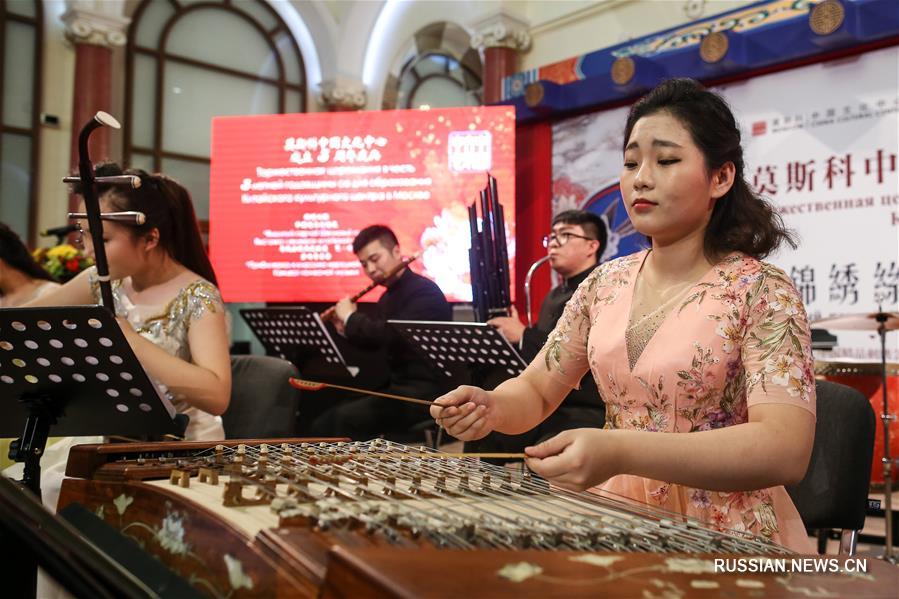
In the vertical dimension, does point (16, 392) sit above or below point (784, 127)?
below

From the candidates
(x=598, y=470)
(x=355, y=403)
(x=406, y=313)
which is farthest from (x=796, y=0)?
(x=598, y=470)

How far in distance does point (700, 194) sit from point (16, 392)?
132 centimetres

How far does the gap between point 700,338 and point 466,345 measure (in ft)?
4.96

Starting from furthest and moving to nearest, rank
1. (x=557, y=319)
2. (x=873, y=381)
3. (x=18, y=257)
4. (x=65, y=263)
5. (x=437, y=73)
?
(x=437, y=73)
(x=65, y=263)
(x=873, y=381)
(x=18, y=257)
(x=557, y=319)

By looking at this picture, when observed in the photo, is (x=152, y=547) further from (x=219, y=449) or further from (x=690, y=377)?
(x=690, y=377)

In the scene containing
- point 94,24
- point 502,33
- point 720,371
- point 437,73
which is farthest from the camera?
point 437,73

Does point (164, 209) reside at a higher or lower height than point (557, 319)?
higher

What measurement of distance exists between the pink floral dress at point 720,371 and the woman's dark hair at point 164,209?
145 cm

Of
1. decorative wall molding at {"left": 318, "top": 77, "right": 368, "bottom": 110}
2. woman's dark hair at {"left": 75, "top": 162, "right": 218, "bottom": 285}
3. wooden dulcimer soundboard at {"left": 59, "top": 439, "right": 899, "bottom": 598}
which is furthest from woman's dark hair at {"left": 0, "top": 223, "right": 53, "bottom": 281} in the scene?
decorative wall molding at {"left": 318, "top": 77, "right": 368, "bottom": 110}

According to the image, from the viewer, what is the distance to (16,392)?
1544mm

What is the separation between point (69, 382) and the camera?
4.98 feet

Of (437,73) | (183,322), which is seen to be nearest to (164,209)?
(183,322)

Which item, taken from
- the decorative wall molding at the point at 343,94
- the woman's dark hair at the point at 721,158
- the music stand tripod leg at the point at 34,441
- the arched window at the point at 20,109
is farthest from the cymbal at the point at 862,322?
the arched window at the point at 20,109

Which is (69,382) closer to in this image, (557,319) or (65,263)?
(557,319)
